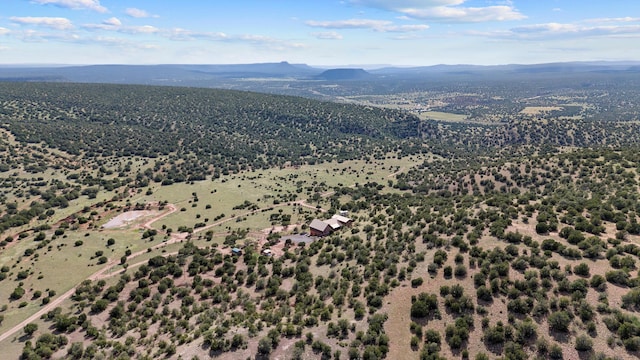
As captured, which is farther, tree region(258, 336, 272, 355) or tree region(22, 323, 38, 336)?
tree region(22, 323, 38, 336)

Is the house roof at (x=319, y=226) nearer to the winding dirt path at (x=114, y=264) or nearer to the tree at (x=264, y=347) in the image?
the winding dirt path at (x=114, y=264)

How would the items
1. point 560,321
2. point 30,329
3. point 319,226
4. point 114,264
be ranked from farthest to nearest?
point 319,226, point 114,264, point 30,329, point 560,321

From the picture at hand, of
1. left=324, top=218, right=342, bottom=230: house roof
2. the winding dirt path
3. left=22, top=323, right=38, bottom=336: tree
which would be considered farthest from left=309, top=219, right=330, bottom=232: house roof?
left=22, top=323, right=38, bottom=336: tree

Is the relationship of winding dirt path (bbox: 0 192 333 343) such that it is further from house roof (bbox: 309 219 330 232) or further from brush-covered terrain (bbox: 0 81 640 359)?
house roof (bbox: 309 219 330 232)

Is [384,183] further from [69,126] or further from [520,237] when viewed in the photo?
[69,126]

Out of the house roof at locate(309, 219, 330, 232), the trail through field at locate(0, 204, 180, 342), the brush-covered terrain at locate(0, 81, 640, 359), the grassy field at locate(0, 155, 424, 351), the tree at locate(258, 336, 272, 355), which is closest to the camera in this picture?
the brush-covered terrain at locate(0, 81, 640, 359)

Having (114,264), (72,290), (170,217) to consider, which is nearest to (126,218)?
(170,217)

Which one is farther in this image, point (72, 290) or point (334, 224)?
point (334, 224)

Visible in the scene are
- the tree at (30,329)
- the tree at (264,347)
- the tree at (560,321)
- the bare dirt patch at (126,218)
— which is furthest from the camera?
the bare dirt patch at (126,218)

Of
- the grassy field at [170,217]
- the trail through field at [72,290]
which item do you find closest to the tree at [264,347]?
the trail through field at [72,290]

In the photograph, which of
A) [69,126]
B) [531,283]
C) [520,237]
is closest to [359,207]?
[520,237]

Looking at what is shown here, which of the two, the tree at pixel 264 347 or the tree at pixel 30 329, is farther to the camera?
the tree at pixel 30 329

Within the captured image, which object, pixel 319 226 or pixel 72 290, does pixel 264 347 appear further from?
pixel 319 226
